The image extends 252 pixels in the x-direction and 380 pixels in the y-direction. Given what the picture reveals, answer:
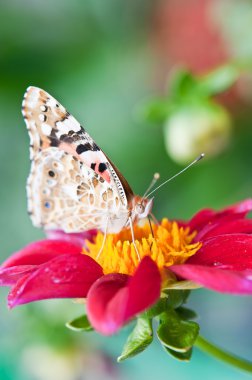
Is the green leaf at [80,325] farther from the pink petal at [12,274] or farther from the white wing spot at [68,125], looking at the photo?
the white wing spot at [68,125]

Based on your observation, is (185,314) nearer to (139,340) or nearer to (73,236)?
(139,340)

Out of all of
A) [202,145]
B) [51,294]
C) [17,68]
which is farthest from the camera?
[17,68]

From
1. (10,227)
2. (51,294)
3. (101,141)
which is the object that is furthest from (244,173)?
(51,294)

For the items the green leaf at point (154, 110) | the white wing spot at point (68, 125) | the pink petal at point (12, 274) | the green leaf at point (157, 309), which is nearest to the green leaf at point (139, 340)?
the green leaf at point (157, 309)

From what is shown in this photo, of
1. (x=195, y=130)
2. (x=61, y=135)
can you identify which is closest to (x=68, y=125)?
(x=61, y=135)

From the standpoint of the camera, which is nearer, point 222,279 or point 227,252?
point 222,279

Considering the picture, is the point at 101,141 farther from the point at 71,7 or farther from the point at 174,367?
the point at 174,367
